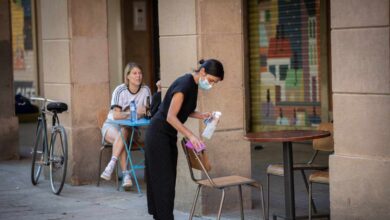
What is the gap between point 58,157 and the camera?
1082 centimetres

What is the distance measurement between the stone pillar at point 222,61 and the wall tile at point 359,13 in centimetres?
175

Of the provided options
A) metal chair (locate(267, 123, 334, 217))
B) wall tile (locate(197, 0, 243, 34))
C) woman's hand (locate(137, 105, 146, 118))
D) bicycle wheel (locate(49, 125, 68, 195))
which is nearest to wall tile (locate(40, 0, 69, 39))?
bicycle wheel (locate(49, 125, 68, 195))

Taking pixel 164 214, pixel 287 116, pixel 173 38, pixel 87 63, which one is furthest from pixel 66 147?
pixel 287 116

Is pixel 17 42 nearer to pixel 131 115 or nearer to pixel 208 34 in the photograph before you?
pixel 131 115

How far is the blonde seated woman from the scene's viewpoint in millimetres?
10422

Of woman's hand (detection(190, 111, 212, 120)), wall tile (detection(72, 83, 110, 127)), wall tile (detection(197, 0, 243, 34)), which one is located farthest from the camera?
wall tile (detection(72, 83, 110, 127))

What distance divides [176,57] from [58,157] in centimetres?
264

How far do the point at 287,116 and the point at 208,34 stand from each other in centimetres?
659

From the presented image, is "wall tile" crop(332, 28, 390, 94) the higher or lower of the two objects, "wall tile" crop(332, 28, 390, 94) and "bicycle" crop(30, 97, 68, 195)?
the higher

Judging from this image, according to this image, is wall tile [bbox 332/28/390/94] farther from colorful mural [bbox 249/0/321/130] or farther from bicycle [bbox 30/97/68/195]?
colorful mural [bbox 249/0/321/130]

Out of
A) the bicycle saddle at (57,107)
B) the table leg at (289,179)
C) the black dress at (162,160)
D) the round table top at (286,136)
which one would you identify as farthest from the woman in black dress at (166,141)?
the bicycle saddle at (57,107)

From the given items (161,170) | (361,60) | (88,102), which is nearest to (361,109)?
(361,60)

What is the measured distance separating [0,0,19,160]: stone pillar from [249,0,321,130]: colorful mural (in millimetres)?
4536

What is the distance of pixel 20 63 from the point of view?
72.2 feet
